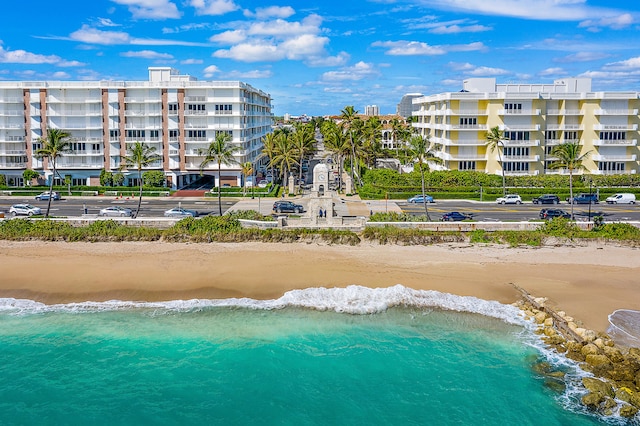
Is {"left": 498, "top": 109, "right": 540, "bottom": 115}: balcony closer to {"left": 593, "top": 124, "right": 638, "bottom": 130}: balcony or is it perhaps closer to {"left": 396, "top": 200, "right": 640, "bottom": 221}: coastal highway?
{"left": 593, "top": 124, "right": 638, "bottom": 130}: balcony

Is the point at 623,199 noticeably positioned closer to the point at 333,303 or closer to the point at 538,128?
the point at 538,128

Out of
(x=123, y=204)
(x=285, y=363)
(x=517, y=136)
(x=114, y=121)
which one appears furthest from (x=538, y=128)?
(x=285, y=363)

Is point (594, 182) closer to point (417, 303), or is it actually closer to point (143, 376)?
point (417, 303)

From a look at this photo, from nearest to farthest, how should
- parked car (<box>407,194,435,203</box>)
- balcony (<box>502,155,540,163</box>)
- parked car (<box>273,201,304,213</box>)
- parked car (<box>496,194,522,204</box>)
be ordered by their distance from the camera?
parked car (<box>273,201,304,213</box>) < parked car (<box>407,194,435,203</box>) < parked car (<box>496,194,522,204</box>) < balcony (<box>502,155,540,163</box>)

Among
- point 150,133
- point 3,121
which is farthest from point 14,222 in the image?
point 3,121

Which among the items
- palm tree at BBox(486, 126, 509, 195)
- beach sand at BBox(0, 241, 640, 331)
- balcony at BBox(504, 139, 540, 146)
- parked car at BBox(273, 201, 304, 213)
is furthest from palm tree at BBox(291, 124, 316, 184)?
beach sand at BBox(0, 241, 640, 331)

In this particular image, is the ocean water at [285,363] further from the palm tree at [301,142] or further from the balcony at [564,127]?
the balcony at [564,127]
